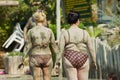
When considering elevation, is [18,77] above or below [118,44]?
below

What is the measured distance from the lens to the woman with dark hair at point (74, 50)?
8534 mm

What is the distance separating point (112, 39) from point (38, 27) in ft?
13.4

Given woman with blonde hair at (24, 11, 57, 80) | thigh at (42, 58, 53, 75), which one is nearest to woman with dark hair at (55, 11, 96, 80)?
woman with blonde hair at (24, 11, 57, 80)

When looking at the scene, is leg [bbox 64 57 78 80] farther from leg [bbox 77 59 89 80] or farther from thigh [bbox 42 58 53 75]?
thigh [bbox 42 58 53 75]

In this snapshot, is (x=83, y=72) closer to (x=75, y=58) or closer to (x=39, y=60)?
(x=75, y=58)

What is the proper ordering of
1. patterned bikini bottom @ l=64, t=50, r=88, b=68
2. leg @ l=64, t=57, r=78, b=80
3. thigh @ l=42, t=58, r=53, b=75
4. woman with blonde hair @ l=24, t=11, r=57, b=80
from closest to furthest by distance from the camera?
leg @ l=64, t=57, r=78, b=80, patterned bikini bottom @ l=64, t=50, r=88, b=68, woman with blonde hair @ l=24, t=11, r=57, b=80, thigh @ l=42, t=58, r=53, b=75

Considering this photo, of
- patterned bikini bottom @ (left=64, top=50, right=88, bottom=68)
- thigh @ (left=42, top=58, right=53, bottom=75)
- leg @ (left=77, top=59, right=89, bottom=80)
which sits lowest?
thigh @ (left=42, top=58, right=53, bottom=75)

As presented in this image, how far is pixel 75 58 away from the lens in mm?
8555

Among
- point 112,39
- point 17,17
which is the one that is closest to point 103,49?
point 112,39

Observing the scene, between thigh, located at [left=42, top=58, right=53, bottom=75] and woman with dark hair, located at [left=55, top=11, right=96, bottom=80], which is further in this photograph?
thigh, located at [left=42, top=58, right=53, bottom=75]

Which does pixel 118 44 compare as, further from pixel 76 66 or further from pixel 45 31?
pixel 76 66

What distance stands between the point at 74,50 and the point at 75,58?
5.6 inches

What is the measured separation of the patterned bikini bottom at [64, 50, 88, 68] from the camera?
8547 mm

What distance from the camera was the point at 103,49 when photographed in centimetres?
1409
